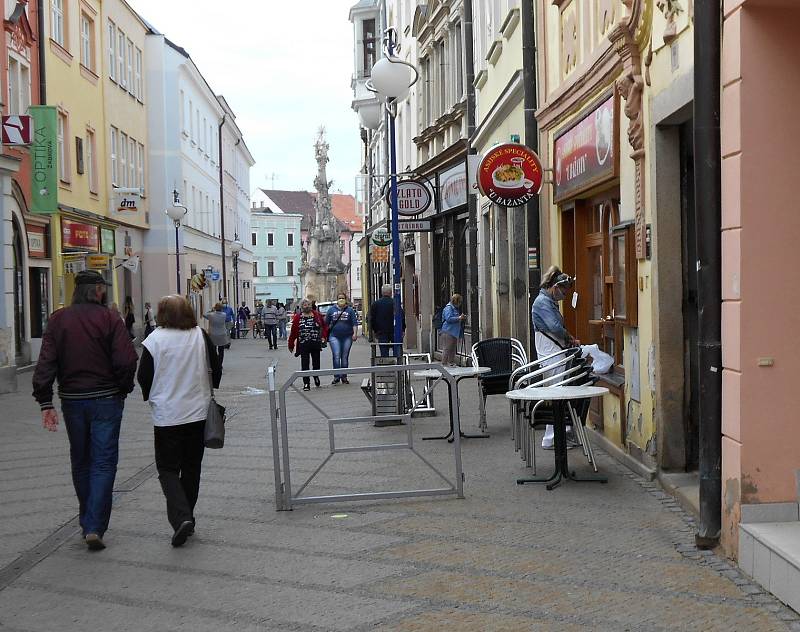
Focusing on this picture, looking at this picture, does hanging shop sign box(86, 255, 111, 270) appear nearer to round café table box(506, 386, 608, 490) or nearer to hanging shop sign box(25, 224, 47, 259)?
hanging shop sign box(25, 224, 47, 259)

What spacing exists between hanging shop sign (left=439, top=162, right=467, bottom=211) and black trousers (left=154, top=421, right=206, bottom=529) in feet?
54.1

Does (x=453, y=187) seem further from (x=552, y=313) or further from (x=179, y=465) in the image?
(x=179, y=465)

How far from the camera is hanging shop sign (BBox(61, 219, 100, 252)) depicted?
29.3 m

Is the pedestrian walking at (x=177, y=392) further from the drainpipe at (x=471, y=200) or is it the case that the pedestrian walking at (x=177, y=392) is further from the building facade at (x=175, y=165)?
the building facade at (x=175, y=165)

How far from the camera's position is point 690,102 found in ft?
26.3

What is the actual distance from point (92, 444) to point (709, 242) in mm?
4176

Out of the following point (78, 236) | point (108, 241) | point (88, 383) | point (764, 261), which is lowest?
point (88, 383)

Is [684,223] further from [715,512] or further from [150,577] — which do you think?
[150,577]

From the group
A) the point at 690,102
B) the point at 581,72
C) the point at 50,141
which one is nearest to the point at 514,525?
the point at 690,102

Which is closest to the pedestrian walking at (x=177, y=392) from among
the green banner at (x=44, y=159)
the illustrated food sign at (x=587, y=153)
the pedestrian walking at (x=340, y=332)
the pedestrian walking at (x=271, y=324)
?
the illustrated food sign at (x=587, y=153)

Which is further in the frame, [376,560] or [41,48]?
[41,48]

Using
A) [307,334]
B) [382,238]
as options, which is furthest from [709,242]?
[382,238]

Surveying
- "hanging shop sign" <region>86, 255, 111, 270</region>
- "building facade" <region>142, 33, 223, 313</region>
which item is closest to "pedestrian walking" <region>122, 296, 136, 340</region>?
"building facade" <region>142, 33, 223, 313</region>

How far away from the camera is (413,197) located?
18594 millimetres
